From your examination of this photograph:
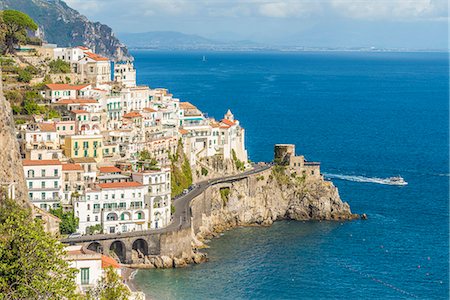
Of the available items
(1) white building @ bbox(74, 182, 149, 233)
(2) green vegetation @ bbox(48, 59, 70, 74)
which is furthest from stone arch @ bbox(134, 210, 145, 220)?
(2) green vegetation @ bbox(48, 59, 70, 74)

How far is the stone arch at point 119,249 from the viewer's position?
70.4 m

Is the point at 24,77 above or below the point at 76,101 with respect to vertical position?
above

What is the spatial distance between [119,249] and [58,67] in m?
29.8

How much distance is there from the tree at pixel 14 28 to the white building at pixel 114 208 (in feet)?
94.0

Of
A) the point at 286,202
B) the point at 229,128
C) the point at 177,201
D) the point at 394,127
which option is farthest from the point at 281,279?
the point at 394,127

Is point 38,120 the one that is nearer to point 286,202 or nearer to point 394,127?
point 286,202

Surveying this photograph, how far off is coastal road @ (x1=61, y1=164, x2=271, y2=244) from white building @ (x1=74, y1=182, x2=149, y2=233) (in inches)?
49.0

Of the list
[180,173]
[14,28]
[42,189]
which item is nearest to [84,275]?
[42,189]

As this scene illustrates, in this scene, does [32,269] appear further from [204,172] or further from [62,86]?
[204,172]

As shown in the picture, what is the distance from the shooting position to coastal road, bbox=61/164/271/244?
2761 inches

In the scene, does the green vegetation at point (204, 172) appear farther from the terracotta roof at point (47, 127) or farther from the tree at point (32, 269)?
the tree at point (32, 269)

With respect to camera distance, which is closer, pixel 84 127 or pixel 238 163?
pixel 84 127

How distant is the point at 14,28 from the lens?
96875mm

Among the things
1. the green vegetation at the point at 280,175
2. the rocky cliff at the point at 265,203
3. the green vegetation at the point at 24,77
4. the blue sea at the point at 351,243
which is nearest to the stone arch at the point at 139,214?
the blue sea at the point at 351,243
